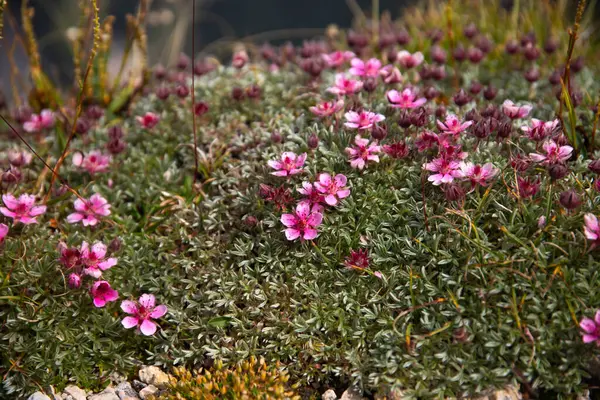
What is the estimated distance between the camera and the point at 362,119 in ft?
9.82

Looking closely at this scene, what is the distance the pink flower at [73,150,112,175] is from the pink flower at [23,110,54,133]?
0.50 metres

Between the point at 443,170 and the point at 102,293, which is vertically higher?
the point at 443,170

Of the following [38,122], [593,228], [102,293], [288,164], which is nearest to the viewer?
[593,228]

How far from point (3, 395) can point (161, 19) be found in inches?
183

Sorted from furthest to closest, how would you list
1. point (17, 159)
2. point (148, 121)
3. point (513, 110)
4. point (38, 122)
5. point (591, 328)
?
point (38, 122) → point (148, 121) → point (17, 159) → point (513, 110) → point (591, 328)

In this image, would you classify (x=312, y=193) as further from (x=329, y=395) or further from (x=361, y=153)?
(x=329, y=395)

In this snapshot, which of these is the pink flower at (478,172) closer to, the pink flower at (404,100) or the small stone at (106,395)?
the pink flower at (404,100)

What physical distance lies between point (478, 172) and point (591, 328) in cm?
77

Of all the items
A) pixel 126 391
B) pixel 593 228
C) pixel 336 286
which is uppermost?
pixel 593 228

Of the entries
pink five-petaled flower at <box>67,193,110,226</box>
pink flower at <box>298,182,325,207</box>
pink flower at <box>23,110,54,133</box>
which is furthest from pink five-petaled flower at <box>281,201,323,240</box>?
pink flower at <box>23,110,54,133</box>

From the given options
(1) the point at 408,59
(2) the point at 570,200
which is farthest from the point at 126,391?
(1) the point at 408,59

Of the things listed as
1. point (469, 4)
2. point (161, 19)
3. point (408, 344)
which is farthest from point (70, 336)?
point (469, 4)

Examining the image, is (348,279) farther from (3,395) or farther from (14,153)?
(14,153)

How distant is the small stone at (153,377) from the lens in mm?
2672
